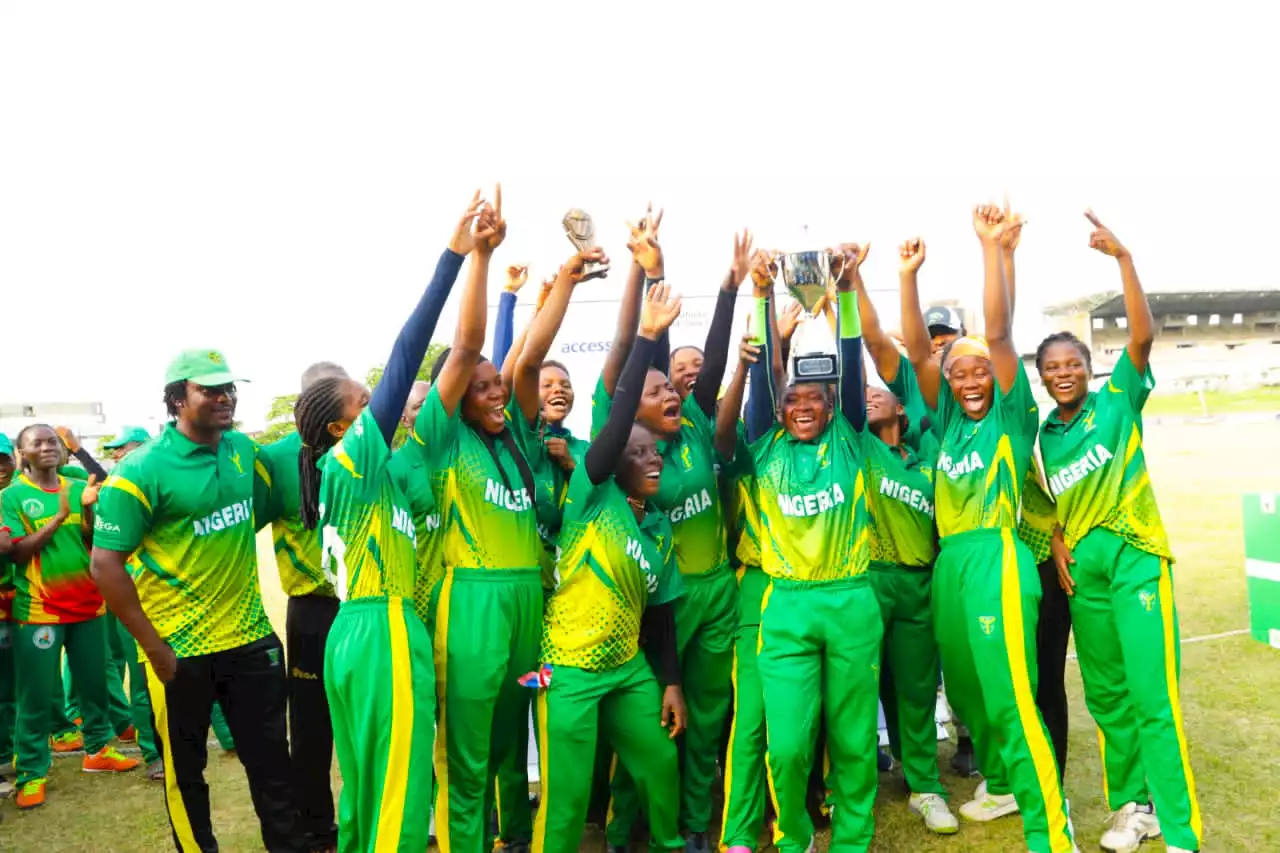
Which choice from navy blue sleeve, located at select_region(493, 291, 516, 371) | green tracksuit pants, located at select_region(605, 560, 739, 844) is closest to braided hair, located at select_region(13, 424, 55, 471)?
navy blue sleeve, located at select_region(493, 291, 516, 371)

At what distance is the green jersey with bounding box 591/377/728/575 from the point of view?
4531mm

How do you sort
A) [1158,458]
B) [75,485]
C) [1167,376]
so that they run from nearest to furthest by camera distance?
[75,485] < [1158,458] < [1167,376]

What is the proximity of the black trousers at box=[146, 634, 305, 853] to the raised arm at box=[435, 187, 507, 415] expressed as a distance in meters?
1.66

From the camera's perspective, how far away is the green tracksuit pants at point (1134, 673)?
13.2 ft

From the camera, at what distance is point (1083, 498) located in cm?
443

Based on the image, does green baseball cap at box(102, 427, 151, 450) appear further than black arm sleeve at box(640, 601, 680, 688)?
Yes

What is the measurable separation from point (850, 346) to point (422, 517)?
2076mm

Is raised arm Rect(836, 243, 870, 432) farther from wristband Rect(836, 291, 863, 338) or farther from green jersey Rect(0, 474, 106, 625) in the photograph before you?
green jersey Rect(0, 474, 106, 625)

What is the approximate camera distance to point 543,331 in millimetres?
4250

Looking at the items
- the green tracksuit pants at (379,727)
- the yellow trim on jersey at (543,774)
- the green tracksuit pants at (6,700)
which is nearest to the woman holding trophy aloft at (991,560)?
the yellow trim on jersey at (543,774)

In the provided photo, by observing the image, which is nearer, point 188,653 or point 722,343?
point 188,653

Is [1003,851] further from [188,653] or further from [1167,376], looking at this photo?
[1167,376]

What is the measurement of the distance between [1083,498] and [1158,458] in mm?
23316

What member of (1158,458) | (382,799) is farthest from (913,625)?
(1158,458)
